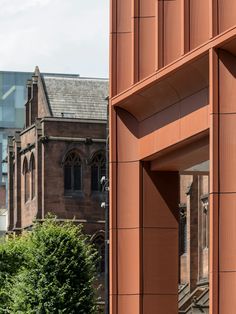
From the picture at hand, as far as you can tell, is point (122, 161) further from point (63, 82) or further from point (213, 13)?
point (63, 82)

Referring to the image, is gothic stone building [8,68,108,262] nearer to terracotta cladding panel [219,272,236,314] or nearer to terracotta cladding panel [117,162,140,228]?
terracotta cladding panel [117,162,140,228]

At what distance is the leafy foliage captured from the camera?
7781cm

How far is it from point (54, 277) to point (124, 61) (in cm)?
3633

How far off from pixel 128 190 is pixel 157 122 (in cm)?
221

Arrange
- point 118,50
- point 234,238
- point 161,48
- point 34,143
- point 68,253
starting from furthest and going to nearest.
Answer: point 34,143, point 68,253, point 118,50, point 161,48, point 234,238

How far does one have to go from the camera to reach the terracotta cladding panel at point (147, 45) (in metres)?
41.9

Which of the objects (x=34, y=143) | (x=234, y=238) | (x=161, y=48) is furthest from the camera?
(x=34, y=143)

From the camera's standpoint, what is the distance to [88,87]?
134m

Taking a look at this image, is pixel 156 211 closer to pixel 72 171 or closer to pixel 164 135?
pixel 164 135

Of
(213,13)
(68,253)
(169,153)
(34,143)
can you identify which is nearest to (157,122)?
(169,153)

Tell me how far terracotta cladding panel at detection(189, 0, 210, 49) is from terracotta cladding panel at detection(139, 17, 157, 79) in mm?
2588

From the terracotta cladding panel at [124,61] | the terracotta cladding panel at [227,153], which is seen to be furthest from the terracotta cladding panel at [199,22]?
the terracotta cladding panel at [124,61]

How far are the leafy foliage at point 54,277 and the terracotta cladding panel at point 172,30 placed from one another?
1477 inches

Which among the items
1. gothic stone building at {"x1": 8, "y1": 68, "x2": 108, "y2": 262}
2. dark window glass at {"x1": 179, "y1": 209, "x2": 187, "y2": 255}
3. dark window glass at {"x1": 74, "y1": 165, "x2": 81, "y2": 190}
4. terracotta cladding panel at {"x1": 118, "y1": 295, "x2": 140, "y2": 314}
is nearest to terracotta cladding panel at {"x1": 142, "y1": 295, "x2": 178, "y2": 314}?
terracotta cladding panel at {"x1": 118, "y1": 295, "x2": 140, "y2": 314}
